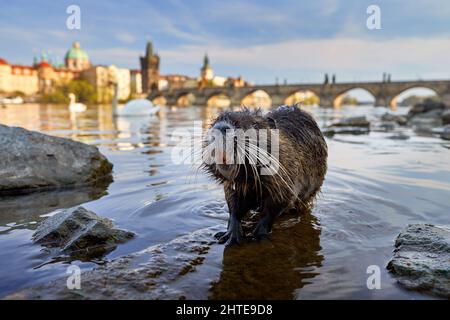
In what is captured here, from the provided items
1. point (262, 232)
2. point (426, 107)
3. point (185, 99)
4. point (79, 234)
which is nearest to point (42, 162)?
point (79, 234)

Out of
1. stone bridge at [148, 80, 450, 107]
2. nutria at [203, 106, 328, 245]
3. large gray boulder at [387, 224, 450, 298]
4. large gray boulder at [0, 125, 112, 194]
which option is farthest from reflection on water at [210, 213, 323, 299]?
stone bridge at [148, 80, 450, 107]

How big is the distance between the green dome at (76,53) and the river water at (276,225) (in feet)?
590

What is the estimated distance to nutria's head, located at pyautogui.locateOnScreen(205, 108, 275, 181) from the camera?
333cm

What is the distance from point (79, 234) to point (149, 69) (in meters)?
151

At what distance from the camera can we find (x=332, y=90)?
92625 mm

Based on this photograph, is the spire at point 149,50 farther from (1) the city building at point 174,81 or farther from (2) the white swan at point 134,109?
(2) the white swan at point 134,109

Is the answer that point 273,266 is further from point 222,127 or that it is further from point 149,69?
point 149,69

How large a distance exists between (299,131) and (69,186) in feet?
13.9

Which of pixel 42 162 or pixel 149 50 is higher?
pixel 149 50

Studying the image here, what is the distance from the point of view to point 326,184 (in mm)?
6691

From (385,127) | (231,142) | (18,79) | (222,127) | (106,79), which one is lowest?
(385,127)

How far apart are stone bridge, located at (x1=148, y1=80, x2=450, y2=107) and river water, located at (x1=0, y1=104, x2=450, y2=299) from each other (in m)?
83.0
